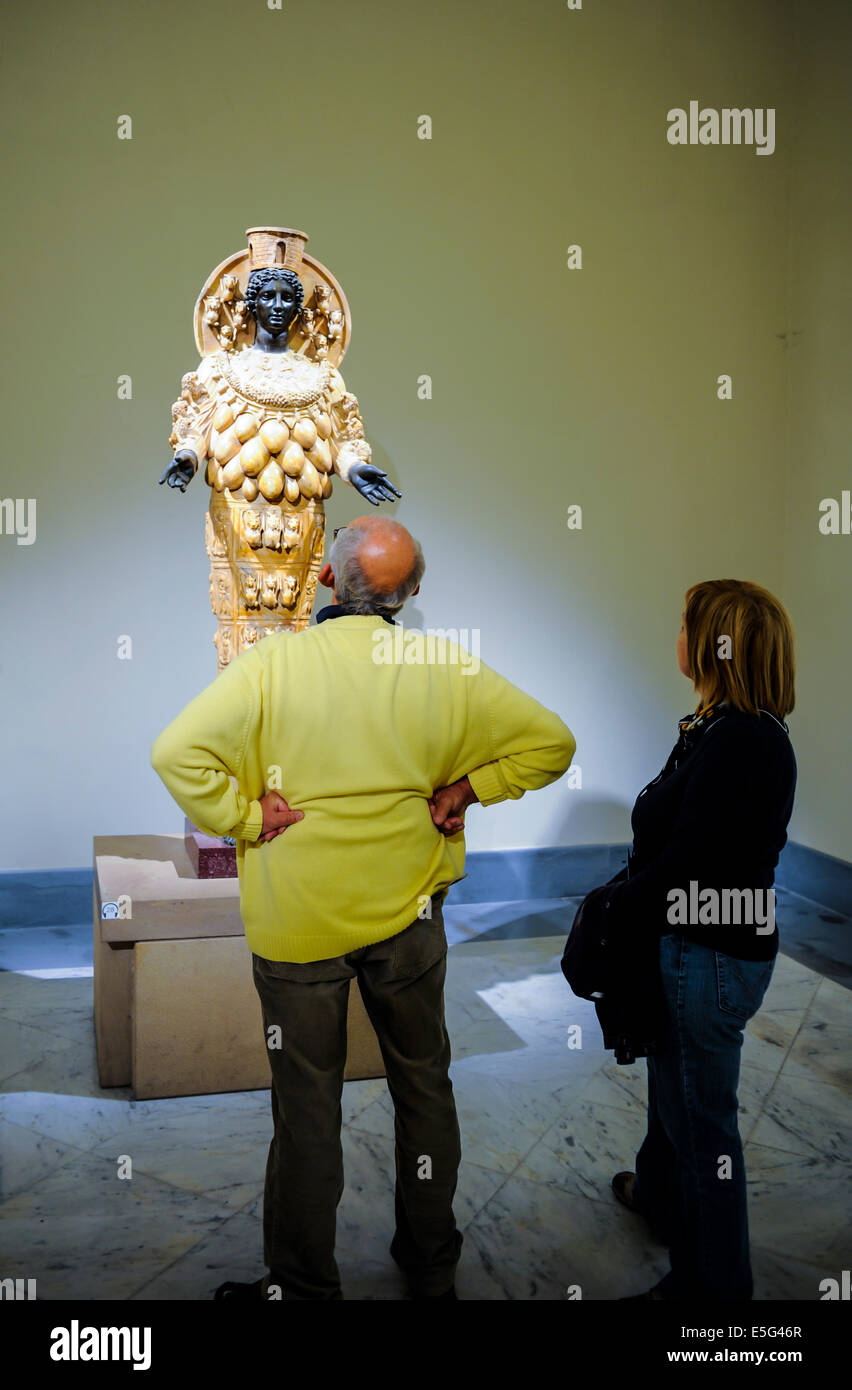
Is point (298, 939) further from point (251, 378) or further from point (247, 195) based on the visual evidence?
point (247, 195)

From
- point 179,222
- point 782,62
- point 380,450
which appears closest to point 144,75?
point 179,222

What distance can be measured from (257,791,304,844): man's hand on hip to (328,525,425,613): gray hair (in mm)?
377

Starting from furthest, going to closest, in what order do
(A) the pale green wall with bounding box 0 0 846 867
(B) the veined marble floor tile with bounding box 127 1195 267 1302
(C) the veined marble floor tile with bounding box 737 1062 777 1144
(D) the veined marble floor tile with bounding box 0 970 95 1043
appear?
1. (A) the pale green wall with bounding box 0 0 846 867
2. (D) the veined marble floor tile with bounding box 0 970 95 1043
3. (C) the veined marble floor tile with bounding box 737 1062 777 1144
4. (B) the veined marble floor tile with bounding box 127 1195 267 1302

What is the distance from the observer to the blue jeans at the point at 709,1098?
1.92 meters

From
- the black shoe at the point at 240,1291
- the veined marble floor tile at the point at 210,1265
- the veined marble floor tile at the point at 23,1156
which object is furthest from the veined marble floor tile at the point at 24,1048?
the black shoe at the point at 240,1291

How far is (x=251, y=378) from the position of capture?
126 inches

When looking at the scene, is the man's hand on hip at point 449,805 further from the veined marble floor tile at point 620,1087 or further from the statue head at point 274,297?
the statue head at point 274,297

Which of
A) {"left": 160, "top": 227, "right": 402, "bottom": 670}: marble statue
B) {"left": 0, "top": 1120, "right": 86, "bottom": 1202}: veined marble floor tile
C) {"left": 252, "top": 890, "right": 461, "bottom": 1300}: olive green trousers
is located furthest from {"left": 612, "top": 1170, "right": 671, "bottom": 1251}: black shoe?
{"left": 160, "top": 227, "right": 402, "bottom": 670}: marble statue

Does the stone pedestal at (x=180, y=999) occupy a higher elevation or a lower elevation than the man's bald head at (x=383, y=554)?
lower

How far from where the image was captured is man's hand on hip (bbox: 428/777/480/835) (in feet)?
6.68

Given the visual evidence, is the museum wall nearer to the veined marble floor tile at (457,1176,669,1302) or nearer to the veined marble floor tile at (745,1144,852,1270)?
the veined marble floor tile at (745,1144,852,1270)

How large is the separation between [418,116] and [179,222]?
3.57ft

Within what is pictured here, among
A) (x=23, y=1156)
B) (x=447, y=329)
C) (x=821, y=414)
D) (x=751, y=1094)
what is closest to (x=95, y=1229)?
(x=23, y=1156)

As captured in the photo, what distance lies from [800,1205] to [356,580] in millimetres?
1812
